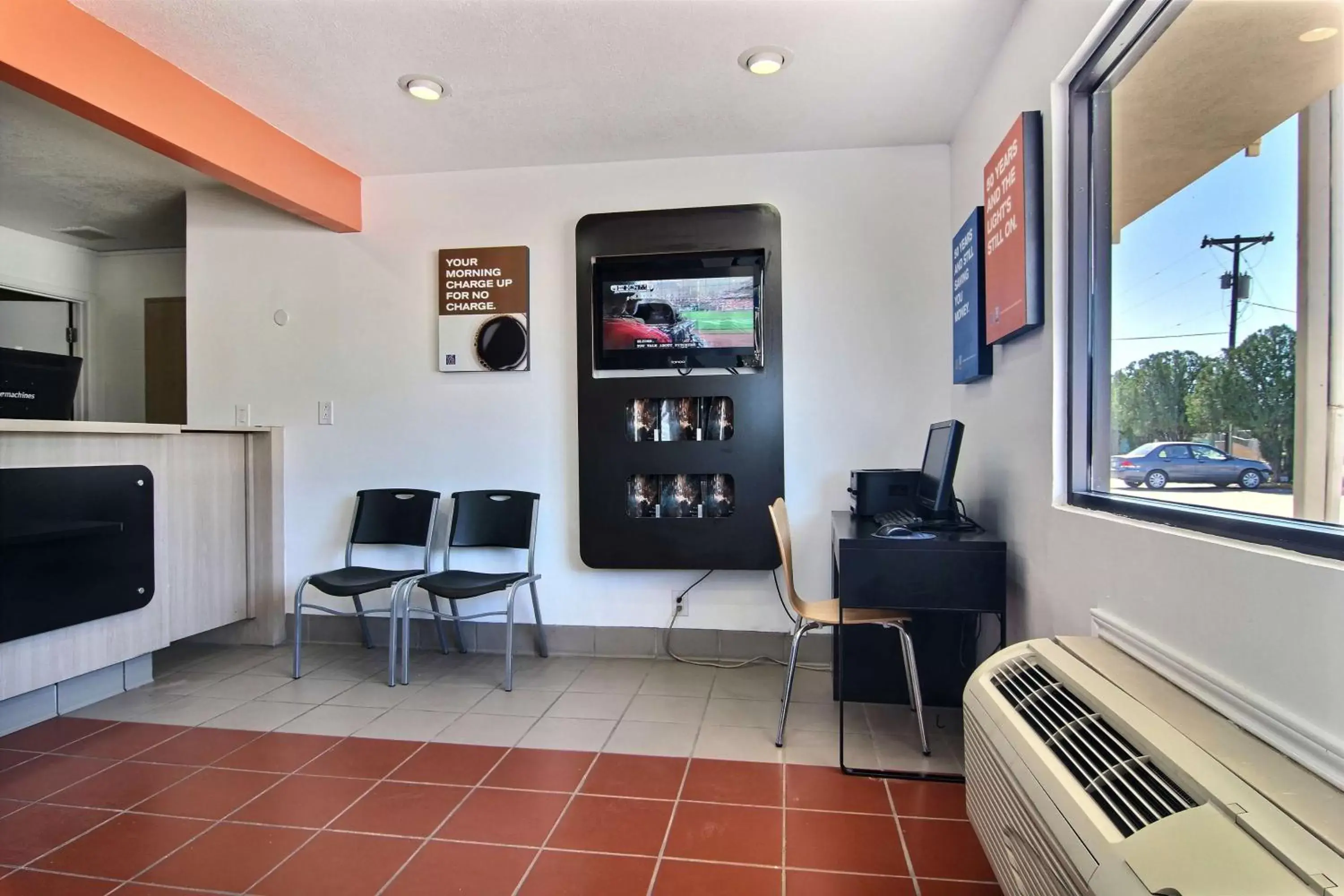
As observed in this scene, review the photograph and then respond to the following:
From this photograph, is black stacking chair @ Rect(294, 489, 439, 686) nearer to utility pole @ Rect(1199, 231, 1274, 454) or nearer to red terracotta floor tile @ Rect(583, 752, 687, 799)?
red terracotta floor tile @ Rect(583, 752, 687, 799)

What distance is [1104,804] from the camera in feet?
3.11

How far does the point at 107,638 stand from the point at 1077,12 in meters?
3.87

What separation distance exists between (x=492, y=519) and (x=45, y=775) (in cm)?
173

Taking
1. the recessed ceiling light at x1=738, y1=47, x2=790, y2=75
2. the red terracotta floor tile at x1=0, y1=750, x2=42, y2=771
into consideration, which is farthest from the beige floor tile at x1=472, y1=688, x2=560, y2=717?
the recessed ceiling light at x1=738, y1=47, x2=790, y2=75

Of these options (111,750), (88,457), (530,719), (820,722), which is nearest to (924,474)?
(820,722)

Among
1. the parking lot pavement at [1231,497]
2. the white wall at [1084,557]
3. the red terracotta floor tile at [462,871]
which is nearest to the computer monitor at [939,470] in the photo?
the white wall at [1084,557]

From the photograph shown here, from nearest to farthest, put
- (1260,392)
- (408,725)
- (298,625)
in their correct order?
(1260,392)
(408,725)
(298,625)

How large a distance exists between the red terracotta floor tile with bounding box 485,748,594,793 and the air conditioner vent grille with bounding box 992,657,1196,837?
1307 millimetres

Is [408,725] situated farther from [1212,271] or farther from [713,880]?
[1212,271]

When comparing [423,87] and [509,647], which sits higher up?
[423,87]

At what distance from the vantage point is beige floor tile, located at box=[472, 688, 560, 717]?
2.57 metres

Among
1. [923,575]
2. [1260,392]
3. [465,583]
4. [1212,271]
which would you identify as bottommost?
[465,583]

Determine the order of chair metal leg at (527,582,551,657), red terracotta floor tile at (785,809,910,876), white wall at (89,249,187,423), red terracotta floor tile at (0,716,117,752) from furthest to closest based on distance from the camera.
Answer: white wall at (89,249,187,423) < chair metal leg at (527,582,551,657) < red terracotta floor tile at (0,716,117,752) < red terracotta floor tile at (785,809,910,876)

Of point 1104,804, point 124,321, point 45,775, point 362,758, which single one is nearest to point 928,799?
point 1104,804
